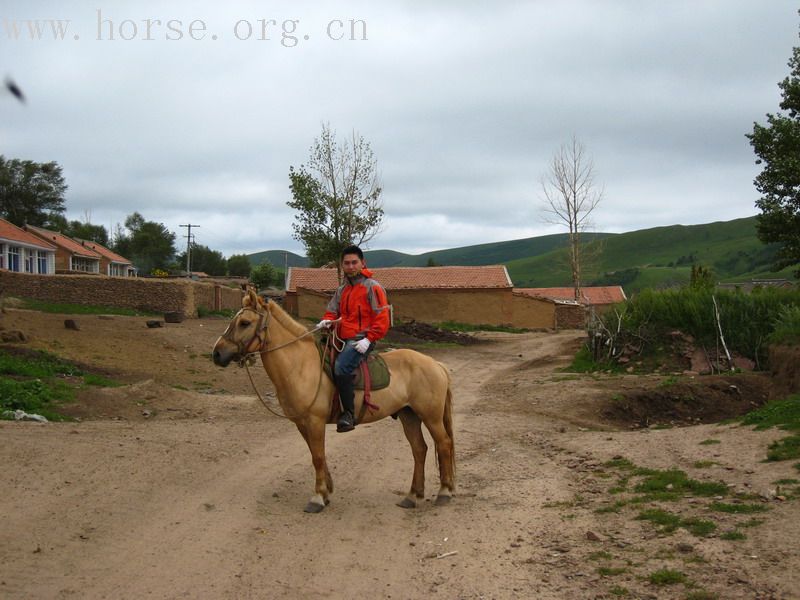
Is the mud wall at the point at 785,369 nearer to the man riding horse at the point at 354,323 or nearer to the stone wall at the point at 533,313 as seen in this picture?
the man riding horse at the point at 354,323

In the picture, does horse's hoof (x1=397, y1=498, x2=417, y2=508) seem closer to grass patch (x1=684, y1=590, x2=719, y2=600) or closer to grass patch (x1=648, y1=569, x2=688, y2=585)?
grass patch (x1=648, y1=569, x2=688, y2=585)

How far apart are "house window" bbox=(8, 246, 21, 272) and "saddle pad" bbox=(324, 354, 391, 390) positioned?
156 ft

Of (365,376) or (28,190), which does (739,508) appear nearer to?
(365,376)

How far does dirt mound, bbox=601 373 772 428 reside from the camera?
13.1 metres

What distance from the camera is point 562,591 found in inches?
187

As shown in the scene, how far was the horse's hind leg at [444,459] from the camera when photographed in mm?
7262

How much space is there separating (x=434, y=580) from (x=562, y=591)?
91cm

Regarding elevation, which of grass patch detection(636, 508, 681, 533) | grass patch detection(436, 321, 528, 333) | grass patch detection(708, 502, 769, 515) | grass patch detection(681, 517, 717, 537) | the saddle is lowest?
grass patch detection(436, 321, 528, 333)

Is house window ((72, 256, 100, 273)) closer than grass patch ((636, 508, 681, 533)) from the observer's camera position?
No

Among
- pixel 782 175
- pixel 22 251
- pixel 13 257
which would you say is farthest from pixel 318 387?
pixel 22 251

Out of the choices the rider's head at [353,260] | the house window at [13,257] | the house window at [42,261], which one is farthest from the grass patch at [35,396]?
the house window at [42,261]

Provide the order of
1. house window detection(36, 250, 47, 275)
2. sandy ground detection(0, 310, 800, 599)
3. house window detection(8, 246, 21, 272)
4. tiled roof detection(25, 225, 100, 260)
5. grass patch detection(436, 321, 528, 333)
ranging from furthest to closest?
tiled roof detection(25, 225, 100, 260)
house window detection(36, 250, 47, 275)
house window detection(8, 246, 21, 272)
grass patch detection(436, 321, 528, 333)
sandy ground detection(0, 310, 800, 599)

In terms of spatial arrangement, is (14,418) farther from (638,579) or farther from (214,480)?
(638,579)

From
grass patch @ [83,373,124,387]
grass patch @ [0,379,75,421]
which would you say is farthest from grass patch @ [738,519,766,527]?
grass patch @ [83,373,124,387]
